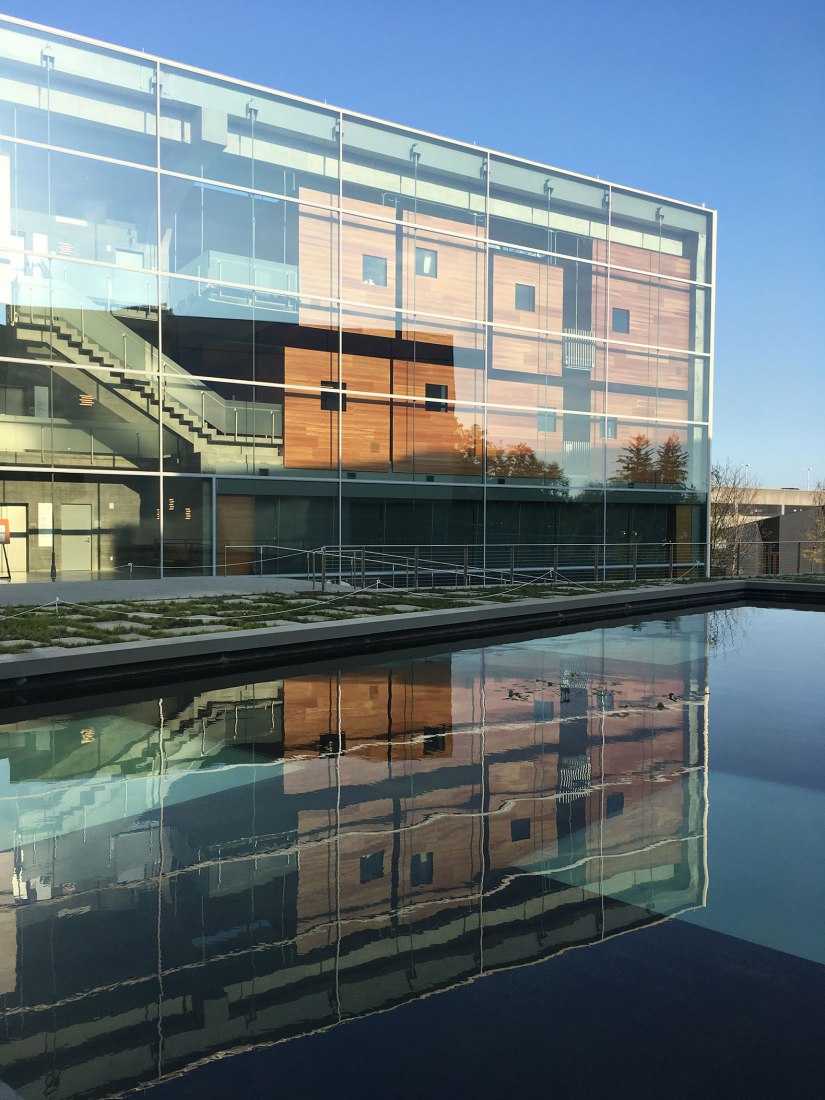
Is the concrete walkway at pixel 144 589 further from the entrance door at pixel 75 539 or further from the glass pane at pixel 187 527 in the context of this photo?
the entrance door at pixel 75 539

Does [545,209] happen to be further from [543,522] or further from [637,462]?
[543,522]

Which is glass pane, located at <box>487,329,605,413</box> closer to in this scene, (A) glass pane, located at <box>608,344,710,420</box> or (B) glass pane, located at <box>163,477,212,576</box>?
(A) glass pane, located at <box>608,344,710,420</box>

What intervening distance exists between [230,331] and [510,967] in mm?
21950

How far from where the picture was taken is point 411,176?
26.7 metres

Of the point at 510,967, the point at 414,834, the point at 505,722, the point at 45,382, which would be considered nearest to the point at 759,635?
the point at 505,722

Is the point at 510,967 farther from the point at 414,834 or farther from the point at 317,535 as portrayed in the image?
the point at 317,535

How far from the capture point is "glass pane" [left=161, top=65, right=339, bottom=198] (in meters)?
23.0

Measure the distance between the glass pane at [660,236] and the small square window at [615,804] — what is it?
27870mm

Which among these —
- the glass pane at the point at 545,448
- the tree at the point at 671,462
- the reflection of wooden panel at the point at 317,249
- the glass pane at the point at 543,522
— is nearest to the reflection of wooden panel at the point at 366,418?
the reflection of wooden panel at the point at 317,249

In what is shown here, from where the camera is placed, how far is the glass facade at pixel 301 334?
21438mm

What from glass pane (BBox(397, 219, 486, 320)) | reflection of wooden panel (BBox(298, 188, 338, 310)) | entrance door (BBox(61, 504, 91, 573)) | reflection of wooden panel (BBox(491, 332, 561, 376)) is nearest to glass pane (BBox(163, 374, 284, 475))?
entrance door (BBox(61, 504, 91, 573))

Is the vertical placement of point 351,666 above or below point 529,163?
below

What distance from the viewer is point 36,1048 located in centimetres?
307

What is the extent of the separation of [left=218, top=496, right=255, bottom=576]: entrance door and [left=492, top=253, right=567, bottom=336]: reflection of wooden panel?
33.9 feet
